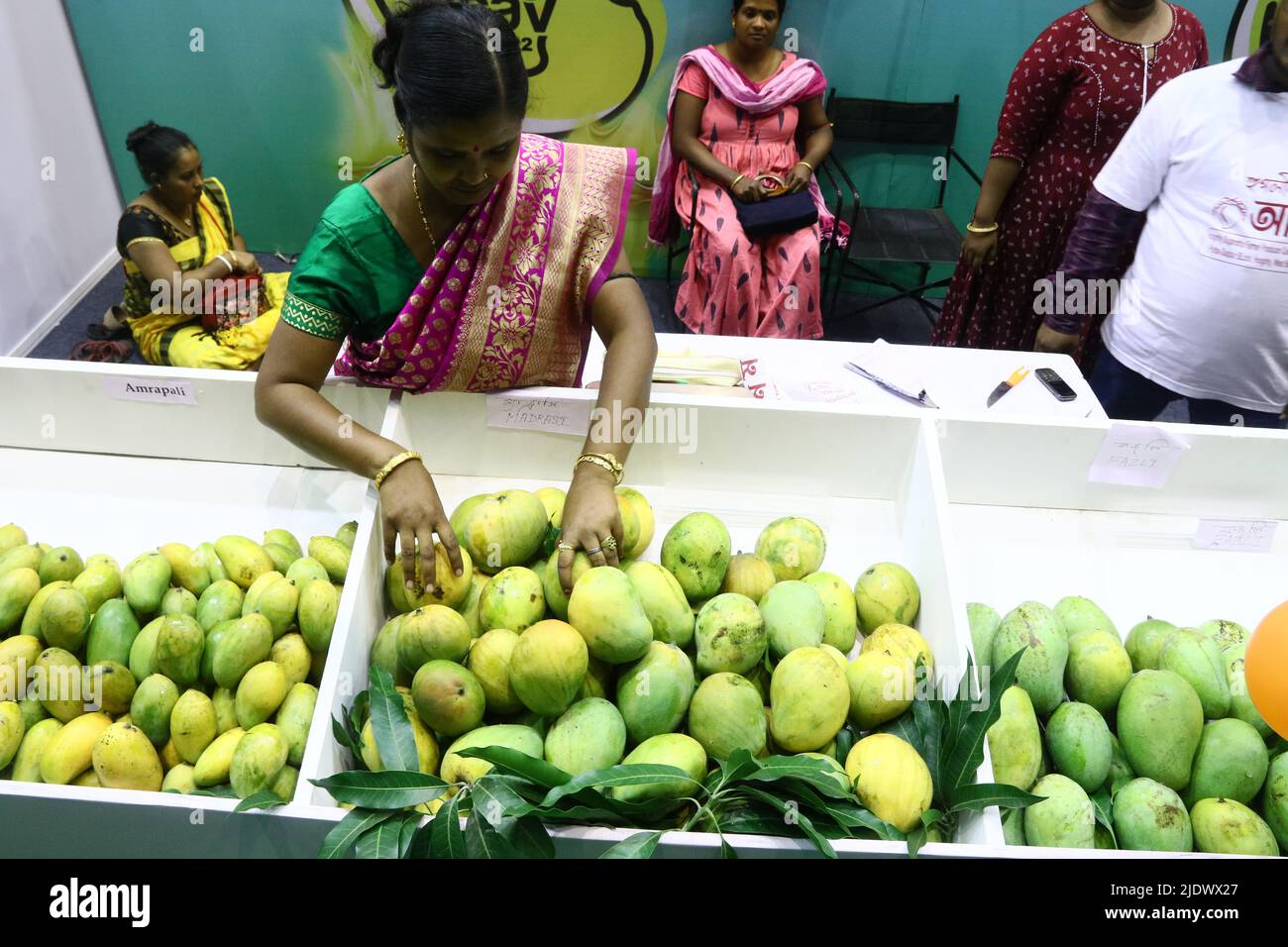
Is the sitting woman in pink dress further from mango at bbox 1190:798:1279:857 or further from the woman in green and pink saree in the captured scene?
mango at bbox 1190:798:1279:857

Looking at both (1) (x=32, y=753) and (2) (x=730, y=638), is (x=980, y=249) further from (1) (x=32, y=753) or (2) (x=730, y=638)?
(1) (x=32, y=753)

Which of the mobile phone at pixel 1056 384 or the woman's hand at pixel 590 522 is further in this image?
the mobile phone at pixel 1056 384

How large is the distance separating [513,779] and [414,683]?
0.19m

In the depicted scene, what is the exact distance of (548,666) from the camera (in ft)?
3.42

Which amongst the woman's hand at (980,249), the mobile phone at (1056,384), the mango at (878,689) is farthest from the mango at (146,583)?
the woman's hand at (980,249)

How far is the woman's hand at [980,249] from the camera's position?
258 cm

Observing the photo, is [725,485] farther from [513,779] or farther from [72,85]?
[72,85]

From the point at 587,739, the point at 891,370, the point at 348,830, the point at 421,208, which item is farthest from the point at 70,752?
the point at 891,370

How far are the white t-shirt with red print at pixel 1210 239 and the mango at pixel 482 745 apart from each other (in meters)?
1.55

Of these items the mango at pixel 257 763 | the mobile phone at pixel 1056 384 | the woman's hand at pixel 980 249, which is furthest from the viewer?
the woman's hand at pixel 980 249

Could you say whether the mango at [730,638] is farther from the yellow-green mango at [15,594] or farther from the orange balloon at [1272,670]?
the yellow-green mango at [15,594]

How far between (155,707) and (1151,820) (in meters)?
1.23
